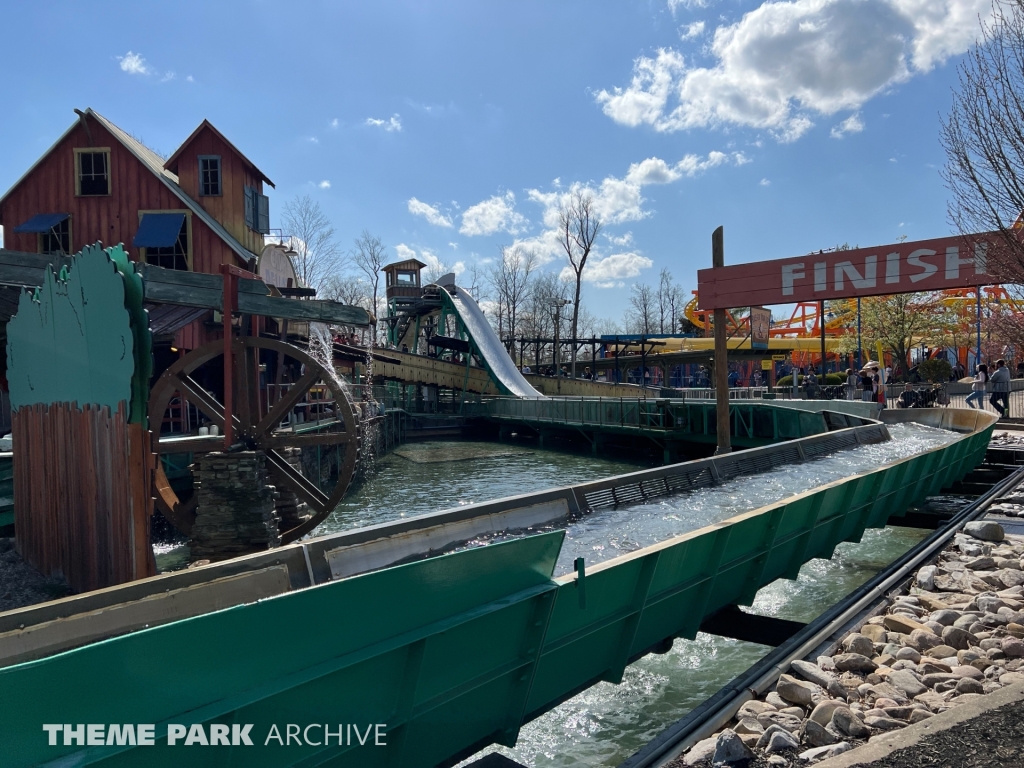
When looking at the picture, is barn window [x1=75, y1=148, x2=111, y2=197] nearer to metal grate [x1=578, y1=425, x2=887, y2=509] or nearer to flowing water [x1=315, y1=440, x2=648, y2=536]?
flowing water [x1=315, y1=440, x2=648, y2=536]

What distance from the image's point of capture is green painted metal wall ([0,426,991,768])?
214cm

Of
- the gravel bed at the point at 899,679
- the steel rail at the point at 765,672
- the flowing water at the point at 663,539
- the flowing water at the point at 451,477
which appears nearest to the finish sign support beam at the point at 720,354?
the flowing water at the point at 663,539

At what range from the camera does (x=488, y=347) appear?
1449 inches

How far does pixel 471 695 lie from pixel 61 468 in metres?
5.86

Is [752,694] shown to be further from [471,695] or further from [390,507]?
[390,507]

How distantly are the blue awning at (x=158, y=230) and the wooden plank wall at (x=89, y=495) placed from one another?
11.0m

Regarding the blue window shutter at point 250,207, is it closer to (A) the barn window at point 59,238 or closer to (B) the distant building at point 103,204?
(B) the distant building at point 103,204

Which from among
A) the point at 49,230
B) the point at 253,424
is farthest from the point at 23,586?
the point at 49,230

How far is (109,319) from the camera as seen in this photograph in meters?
6.30

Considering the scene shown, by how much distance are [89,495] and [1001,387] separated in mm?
21592

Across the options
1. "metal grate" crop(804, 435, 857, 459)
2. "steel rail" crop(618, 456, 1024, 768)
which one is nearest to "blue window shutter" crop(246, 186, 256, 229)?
"metal grate" crop(804, 435, 857, 459)

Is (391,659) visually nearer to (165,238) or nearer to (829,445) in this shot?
(829,445)

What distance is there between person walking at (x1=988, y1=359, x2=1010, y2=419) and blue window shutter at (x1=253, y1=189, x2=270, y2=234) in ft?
69.9

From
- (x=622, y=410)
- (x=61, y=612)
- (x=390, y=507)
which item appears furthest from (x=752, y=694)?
(x=622, y=410)
